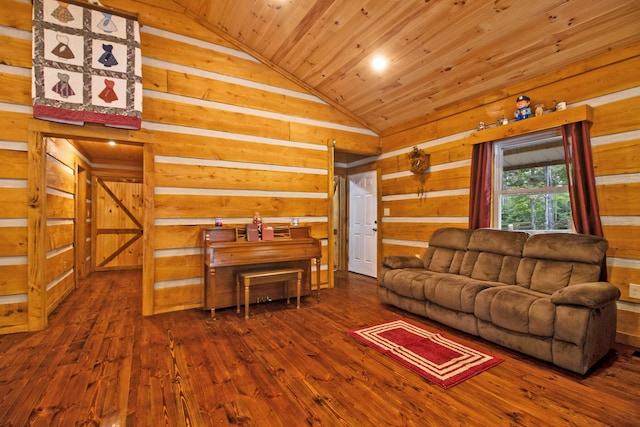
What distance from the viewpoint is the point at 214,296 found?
338 centimetres

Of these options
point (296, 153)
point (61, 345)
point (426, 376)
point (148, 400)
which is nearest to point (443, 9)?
point (296, 153)

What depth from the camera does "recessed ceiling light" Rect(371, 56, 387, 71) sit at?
11.7ft

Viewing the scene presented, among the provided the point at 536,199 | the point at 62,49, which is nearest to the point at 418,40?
the point at 536,199

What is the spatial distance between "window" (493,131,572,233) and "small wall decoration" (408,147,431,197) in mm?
924

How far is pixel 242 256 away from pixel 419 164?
2.79m

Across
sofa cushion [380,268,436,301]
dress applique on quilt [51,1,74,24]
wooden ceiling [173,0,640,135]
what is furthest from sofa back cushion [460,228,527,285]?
dress applique on quilt [51,1,74,24]

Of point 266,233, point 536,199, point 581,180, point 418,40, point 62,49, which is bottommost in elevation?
point 266,233

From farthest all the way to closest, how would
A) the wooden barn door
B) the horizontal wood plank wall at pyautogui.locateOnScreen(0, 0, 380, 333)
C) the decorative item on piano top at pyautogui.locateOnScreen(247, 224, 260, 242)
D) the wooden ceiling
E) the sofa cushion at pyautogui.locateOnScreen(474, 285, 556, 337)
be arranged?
the wooden barn door → the decorative item on piano top at pyautogui.locateOnScreen(247, 224, 260, 242) → the horizontal wood plank wall at pyautogui.locateOnScreen(0, 0, 380, 333) → the wooden ceiling → the sofa cushion at pyautogui.locateOnScreen(474, 285, 556, 337)

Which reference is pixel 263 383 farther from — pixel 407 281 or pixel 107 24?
pixel 107 24

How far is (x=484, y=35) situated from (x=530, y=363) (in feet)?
9.48

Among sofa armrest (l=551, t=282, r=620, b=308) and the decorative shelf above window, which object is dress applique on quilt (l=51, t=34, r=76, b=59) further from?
sofa armrest (l=551, t=282, r=620, b=308)

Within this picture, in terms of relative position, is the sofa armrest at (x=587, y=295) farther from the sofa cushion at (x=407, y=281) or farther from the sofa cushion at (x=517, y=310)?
the sofa cushion at (x=407, y=281)

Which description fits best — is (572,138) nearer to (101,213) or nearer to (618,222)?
(618,222)

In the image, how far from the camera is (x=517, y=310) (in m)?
2.45
